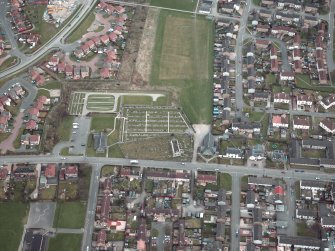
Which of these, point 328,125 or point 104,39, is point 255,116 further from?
point 104,39

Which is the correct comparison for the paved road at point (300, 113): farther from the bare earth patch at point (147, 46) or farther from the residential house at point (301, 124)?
the bare earth patch at point (147, 46)

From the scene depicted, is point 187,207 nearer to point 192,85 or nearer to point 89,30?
point 192,85

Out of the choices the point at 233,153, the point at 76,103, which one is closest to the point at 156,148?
the point at 233,153

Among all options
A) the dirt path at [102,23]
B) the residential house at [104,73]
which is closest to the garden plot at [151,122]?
the residential house at [104,73]

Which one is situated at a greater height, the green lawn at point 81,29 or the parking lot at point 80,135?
the green lawn at point 81,29

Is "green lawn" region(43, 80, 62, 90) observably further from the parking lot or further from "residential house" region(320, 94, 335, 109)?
"residential house" region(320, 94, 335, 109)

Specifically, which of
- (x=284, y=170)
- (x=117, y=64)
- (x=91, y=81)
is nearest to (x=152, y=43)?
(x=117, y=64)

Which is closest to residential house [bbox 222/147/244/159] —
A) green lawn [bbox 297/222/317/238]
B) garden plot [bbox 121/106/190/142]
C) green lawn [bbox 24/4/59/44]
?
garden plot [bbox 121/106/190/142]

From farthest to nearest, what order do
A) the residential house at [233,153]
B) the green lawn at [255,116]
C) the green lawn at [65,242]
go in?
the green lawn at [255,116]
the residential house at [233,153]
the green lawn at [65,242]
